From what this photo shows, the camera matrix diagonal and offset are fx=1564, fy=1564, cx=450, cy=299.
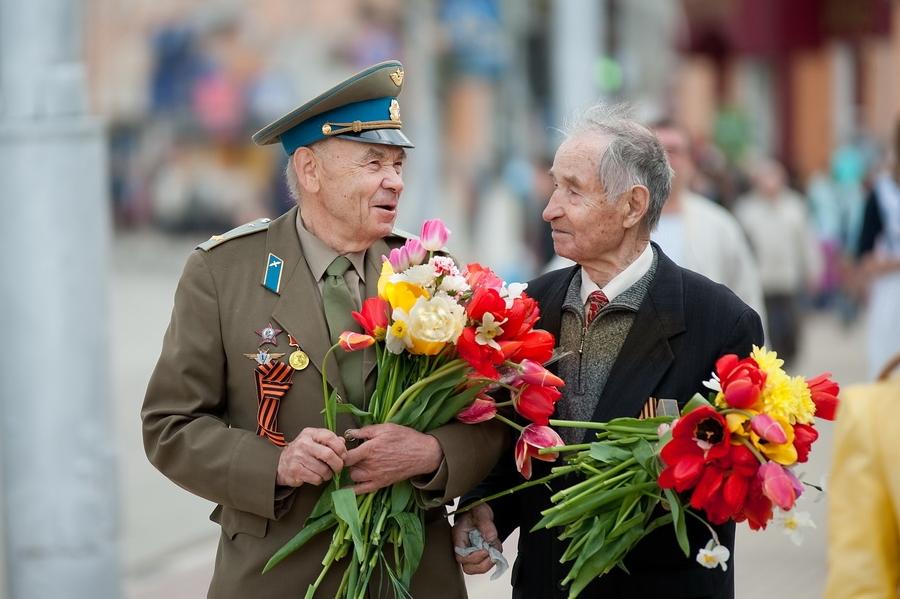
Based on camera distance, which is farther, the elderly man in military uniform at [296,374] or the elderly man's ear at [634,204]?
the elderly man's ear at [634,204]

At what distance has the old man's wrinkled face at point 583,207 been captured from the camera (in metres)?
3.81

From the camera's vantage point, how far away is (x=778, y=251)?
495 inches

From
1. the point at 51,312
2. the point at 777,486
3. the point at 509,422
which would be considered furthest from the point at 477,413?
the point at 51,312

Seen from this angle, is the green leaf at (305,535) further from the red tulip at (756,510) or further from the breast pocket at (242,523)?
the red tulip at (756,510)

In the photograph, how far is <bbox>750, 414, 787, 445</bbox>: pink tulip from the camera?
10.9ft

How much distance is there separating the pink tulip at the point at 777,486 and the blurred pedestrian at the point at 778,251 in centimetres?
866

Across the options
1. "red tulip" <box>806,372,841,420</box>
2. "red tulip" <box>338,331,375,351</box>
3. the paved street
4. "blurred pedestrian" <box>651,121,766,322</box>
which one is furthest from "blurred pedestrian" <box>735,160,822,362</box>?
"red tulip" <box>338,331,375,351</box>

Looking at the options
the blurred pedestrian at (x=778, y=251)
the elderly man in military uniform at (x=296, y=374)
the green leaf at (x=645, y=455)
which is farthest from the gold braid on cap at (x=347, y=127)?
the blurred pedestrian at (x=778, y=251)

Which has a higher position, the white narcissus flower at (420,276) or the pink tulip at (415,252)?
the pink tulip at (415,252)

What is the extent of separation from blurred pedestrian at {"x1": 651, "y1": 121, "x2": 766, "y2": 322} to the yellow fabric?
136 inches

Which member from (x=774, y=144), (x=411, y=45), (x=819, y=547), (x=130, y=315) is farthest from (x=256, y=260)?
(x=774, y=144)

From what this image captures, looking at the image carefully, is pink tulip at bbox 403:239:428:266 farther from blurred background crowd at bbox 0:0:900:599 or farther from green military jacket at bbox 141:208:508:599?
blurred background crowd at bbox 0:0:900:599

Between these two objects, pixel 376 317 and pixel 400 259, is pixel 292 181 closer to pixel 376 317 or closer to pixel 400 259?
pixel 400 259

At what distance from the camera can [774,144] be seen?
31.3 m
